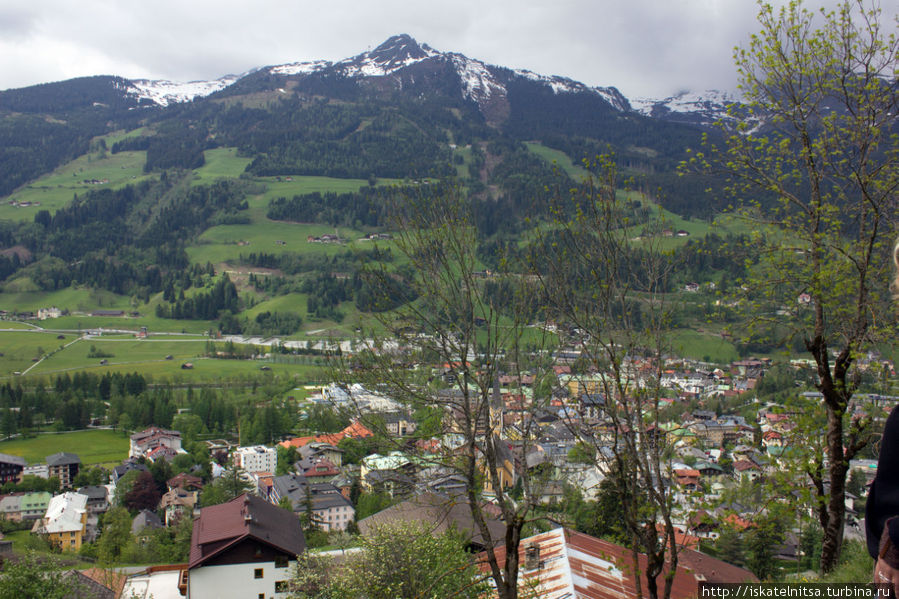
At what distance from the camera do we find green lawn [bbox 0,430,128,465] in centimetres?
5884

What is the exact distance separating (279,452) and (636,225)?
55.9 meters

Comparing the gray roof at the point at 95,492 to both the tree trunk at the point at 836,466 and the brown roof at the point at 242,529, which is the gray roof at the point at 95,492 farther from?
the tree trunk at the point at 836,466

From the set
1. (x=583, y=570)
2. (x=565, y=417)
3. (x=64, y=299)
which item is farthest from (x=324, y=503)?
(x=64, y=299)

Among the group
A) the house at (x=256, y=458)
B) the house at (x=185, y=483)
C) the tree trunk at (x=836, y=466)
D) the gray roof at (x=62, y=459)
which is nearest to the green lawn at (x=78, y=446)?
the gray roof at (x=62, y=459)

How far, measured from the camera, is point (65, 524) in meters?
42.7

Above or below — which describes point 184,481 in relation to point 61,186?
below

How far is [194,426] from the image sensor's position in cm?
6544

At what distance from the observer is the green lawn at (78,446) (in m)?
58.8

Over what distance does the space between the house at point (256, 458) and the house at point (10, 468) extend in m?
18.5

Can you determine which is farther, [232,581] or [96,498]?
[96,498]

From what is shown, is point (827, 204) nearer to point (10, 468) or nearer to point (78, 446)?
point (10, 468)

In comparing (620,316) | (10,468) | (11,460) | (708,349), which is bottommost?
(10,468)

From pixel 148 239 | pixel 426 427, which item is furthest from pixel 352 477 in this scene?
pixel 148 239

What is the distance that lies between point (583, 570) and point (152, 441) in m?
54.4
